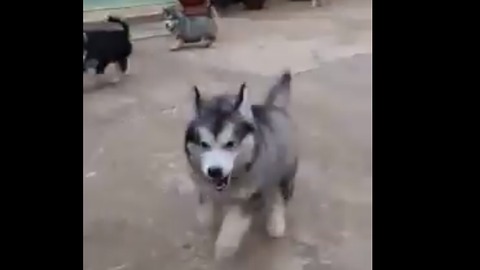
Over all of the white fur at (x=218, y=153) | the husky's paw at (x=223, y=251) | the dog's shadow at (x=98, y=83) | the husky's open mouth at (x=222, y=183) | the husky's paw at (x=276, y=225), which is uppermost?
the white fur at (x=218, y=153)

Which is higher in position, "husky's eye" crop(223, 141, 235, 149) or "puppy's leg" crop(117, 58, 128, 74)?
"husky's eye" crop(223, 141, 235, 149)

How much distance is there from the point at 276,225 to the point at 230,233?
106 millimetres

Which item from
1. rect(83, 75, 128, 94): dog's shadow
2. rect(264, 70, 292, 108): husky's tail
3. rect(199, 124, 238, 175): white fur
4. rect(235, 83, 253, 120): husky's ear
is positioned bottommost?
rect(83, 75, 128, 94): dog's shadow

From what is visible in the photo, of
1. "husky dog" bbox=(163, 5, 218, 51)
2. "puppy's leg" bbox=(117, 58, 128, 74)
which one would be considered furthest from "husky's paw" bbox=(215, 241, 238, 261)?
"husky dog" bbox=(163, 5, 218, 51)

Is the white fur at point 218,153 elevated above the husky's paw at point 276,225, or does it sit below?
above

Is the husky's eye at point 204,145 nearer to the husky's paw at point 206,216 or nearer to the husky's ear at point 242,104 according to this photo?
the husky's ear at point 242,104

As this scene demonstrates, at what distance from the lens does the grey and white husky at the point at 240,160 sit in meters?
1.23

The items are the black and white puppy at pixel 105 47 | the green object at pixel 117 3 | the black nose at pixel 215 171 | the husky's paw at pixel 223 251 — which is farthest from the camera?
the green object at pixel 117 3

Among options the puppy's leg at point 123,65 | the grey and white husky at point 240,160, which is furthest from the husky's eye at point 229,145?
the puppy's leg at point 123,65

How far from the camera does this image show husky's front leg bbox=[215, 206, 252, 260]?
4.38 feet

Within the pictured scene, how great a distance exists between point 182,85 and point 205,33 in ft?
1.64

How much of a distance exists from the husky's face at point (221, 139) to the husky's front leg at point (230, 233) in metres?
0.08

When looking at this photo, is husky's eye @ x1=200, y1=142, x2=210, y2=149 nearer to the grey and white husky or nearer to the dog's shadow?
the grey and white husky
